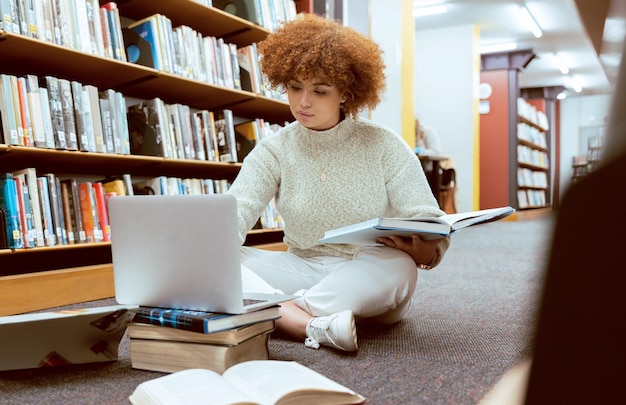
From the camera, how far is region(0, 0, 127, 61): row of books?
1.76 m

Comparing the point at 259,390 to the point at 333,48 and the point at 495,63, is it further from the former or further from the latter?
the point at 495,63

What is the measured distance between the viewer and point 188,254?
102 cm

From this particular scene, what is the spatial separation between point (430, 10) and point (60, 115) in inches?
210

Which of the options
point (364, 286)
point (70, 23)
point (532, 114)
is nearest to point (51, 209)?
point (70, 23)

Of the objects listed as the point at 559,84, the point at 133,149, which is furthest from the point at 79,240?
the point at 559,84

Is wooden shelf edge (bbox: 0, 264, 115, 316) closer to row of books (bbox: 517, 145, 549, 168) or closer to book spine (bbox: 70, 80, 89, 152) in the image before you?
book spine (bbox: 70, 80, 89, 152)

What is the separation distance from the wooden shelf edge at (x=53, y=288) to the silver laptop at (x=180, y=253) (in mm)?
806

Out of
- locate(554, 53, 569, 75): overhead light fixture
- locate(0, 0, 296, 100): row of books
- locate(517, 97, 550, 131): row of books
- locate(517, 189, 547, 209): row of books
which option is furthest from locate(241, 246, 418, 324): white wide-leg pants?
locate(554, 53, 569, 75): overhead light fixture

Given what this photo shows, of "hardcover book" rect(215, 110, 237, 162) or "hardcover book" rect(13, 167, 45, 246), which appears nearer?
"hardcover book" rect(13, 167, 45, 246)

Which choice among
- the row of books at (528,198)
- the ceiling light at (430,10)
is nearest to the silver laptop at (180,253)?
the ceiling light at (430,10)

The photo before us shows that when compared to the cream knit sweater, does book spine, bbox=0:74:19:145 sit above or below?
above

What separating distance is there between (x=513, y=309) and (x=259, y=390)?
115 cm

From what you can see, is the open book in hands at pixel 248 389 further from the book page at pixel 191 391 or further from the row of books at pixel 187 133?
Result: the row of books at pixel 187 133

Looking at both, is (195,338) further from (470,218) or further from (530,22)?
(530,22)
